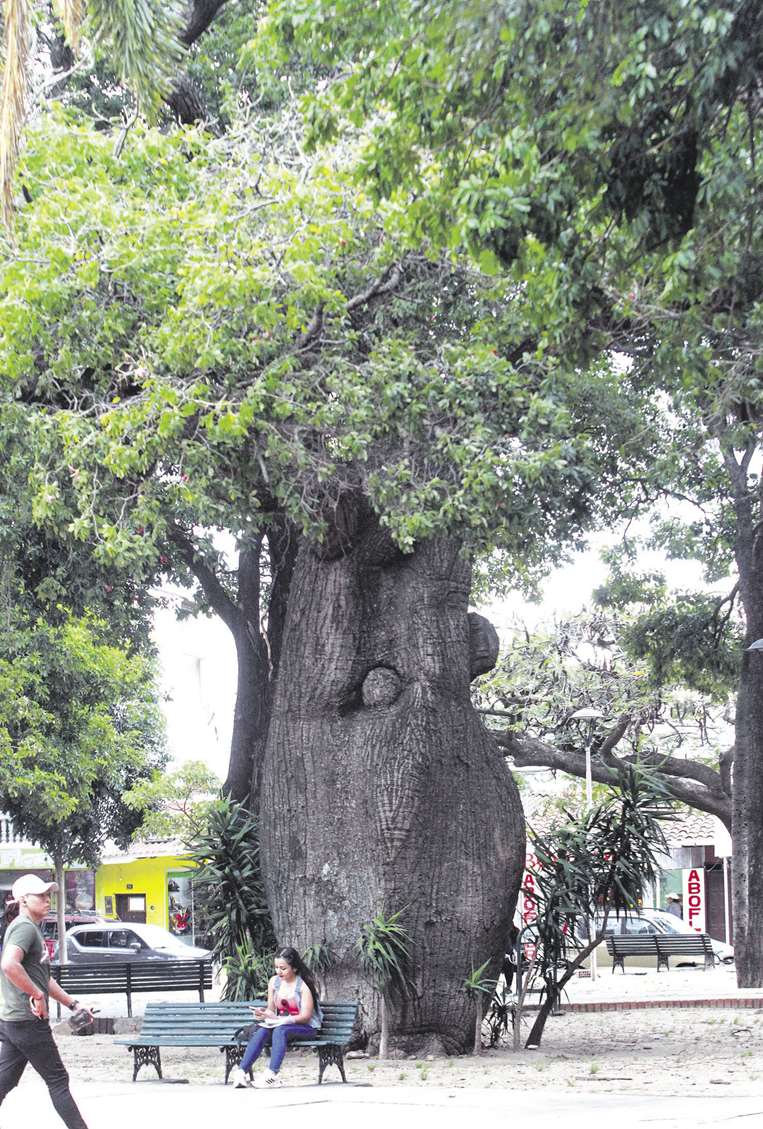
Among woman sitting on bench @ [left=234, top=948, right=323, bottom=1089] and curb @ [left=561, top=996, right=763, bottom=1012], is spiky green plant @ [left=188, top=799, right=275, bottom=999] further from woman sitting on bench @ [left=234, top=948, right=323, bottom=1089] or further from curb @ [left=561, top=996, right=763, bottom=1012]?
curb @ [left=561, top=996, right=763, bottom=1012]

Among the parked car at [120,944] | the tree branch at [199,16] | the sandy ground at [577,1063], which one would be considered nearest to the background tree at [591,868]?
the sandy ground at [577,1063]

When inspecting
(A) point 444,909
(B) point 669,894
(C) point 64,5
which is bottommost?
(B) point 669,894

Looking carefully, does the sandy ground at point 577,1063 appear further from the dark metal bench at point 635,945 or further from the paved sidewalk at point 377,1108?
the dark metal bench at point 635,945

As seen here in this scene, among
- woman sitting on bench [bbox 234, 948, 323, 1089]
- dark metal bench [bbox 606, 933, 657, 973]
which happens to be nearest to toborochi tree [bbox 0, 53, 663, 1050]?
woman sitting on bench [bbox 234, 948, 323, 1089]

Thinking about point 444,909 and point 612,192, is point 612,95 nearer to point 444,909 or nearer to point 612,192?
point 612,192

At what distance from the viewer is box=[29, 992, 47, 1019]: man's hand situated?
8000mm

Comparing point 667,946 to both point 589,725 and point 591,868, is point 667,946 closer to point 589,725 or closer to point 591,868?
point 589,725

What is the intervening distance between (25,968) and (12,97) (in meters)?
6.43

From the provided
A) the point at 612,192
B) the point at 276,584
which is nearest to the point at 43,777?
the point at 276,584

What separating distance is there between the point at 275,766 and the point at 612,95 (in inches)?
342

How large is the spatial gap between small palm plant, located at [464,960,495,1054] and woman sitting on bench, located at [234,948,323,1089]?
2.27 metres

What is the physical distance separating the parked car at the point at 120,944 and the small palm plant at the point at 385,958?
19.7 m

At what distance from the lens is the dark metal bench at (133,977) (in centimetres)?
1984

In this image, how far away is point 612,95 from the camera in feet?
24.9
